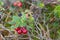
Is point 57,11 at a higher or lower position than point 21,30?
higher

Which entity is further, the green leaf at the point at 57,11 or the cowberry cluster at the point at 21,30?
the green leaf at the point at 57,11

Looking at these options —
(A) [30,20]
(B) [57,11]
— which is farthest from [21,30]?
(B) [57,11]

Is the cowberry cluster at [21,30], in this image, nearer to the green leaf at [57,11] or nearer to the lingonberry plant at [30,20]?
the lingonberry plant at [30,20]

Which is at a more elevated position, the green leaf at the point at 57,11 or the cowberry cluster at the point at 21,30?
the green leaf at the point at 57,11

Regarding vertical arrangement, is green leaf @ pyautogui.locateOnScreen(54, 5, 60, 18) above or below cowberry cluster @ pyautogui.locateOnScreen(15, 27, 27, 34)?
above

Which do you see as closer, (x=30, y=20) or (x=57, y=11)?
(x=30, y=20)

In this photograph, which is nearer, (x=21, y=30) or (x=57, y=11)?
(x=21, y=30)

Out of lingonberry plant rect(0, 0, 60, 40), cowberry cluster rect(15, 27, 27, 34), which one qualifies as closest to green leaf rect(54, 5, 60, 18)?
lingonberry plant rect(0, 0, 60, 40)

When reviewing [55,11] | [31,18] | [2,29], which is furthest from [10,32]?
[55,11]

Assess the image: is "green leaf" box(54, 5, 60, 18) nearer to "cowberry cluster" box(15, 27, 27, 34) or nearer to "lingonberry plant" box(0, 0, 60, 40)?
"lingonberry plant" box(0, 0, 60, 40)

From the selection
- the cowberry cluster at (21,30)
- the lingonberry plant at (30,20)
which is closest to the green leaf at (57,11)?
the lingonberry plant at (30,20)

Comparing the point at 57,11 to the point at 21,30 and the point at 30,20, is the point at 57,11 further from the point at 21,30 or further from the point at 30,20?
the point at 21,30

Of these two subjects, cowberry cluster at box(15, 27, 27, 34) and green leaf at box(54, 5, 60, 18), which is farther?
green leaf at box(54, 5, 60, 18)
